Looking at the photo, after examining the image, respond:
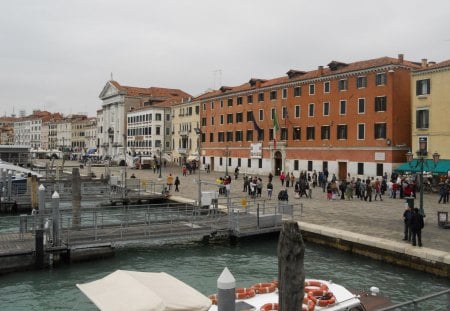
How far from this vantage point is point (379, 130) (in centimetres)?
4134

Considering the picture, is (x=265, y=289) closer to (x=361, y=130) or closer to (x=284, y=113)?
(x=361, y=130)

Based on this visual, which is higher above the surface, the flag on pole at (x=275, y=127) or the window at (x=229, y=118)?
the window at (x=229, y=118)

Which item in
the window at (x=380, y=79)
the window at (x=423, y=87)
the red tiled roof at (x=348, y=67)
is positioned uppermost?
the red tiled roof at (x=348, y=67)

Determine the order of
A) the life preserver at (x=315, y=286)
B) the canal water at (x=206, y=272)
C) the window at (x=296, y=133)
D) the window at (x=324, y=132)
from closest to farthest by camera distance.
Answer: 1. the life preserver at (x=315, y=286)
2. the canal water at (x=206, y=272)
3. the window at (x=324, y=132)
4. the window at (x=296, y=133)

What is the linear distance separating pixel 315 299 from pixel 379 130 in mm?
34071

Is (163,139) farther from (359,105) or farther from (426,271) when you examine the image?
(426,271)

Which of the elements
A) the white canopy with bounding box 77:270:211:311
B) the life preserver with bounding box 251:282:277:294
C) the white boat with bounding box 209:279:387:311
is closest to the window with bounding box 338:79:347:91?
the white boat with bounding box 209:279:387:311

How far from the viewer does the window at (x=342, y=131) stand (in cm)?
4463

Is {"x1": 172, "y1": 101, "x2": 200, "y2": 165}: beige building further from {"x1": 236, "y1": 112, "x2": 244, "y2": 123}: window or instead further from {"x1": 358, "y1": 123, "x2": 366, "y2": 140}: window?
{"x1": 358, "y1": 123, "x2": 366, "y2": 140}: window

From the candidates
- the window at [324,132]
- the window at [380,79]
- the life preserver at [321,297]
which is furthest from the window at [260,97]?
the life preserver at [321,297]

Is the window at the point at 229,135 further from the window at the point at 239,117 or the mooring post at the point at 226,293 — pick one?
the mooring post at the point at 226,293

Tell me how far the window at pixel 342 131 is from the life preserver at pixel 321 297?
36028mm

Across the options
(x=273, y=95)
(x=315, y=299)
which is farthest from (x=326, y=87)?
(x=315, y=299)

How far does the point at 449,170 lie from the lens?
3441 cm
